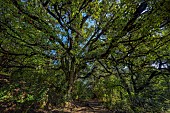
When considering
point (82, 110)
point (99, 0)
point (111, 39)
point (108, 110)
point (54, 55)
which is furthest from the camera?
point (108, 110)

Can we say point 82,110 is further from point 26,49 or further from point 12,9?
point 12,9

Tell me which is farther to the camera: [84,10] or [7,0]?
[84,10]

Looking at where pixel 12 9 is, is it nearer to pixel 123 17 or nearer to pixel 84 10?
pixel 84 10

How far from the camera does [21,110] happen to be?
7.66 metres

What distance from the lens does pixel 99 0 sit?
25.3 feet

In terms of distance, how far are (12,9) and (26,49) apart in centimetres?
226

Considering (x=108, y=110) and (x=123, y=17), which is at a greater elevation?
(x=123, y=17)

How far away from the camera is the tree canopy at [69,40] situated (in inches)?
265

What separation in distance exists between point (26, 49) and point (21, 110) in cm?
249

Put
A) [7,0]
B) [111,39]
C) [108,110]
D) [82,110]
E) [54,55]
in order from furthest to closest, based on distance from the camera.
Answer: [108,110] < [82,110] < [54,55] < [111,39] < [7,0]

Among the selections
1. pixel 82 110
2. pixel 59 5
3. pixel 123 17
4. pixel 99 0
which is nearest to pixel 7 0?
pixel 59 5

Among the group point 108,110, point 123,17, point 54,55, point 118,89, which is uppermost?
point 123,17

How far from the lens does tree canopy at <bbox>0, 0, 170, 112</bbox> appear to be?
265 inches

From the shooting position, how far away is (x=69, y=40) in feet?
26.5
